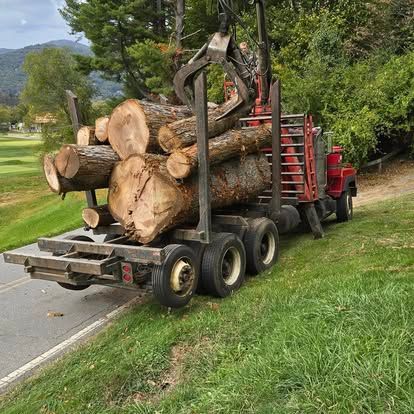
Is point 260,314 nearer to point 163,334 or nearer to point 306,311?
point 306,311

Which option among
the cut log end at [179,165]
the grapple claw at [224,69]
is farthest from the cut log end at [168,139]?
the grapple claw at [224,69]

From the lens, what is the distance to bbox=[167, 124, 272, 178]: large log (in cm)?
572

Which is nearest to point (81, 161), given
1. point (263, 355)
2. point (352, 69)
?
point (263, 355)

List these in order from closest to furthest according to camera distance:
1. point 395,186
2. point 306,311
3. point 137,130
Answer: point 306,311 < point 137,130 < point 395,186

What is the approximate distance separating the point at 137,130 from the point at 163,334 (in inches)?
106

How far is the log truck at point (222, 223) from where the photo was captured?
18.3 feet

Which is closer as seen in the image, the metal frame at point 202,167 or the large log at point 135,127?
the metal frame at point 202,167

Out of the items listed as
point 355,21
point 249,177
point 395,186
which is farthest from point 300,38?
point 249,177

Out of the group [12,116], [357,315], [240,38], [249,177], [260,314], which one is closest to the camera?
[357,315]

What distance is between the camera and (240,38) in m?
19.9

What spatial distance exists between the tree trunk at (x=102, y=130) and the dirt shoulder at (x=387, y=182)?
32.8 ft

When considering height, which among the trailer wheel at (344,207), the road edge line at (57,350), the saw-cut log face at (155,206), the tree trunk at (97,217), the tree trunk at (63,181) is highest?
the tree trunk at (63,181)

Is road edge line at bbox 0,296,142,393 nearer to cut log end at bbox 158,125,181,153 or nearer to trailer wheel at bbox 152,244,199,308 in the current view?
trailer wheel at bbox 152,244,199,308

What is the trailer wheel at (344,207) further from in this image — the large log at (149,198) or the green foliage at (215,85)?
the green foliage at (215,85)
